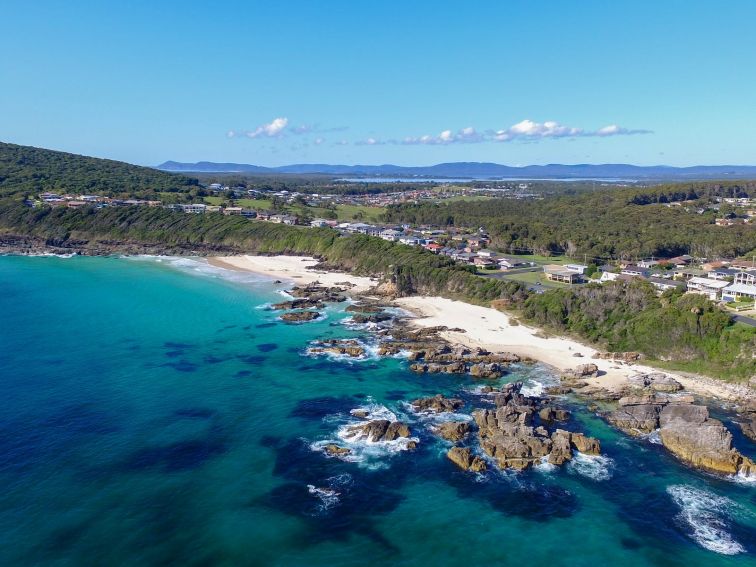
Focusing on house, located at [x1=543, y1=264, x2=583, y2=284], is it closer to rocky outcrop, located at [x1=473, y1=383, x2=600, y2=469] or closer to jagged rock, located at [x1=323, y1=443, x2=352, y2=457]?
rocky outcrop, located at [x1=473, y1=383, x2=600, y2=469]

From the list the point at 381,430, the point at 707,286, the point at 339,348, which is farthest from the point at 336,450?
the point at 707,286

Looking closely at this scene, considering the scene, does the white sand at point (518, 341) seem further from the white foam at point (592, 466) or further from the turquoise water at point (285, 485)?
the white foam at point (592, 466)

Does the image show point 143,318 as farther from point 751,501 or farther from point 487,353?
point 751,501

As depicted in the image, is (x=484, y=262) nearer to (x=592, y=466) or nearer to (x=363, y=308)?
(x=363, y=308)

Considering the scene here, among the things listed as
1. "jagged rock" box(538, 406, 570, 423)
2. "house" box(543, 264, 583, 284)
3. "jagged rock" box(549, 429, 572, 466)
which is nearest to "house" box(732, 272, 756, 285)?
"house" box(543, 264, 583, 284)

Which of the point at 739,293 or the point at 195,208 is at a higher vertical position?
the point at 195,208

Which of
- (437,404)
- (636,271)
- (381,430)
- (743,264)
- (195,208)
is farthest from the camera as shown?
(195,208)

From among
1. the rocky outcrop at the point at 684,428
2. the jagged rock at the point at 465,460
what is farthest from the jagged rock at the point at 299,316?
the rocky outcrop at the point at 684,428

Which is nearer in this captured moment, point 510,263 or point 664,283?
point 664,283

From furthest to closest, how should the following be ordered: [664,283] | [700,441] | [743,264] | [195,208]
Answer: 1. [195,208]
2. [743,264]
3. [664,283]
4. [700,441]
